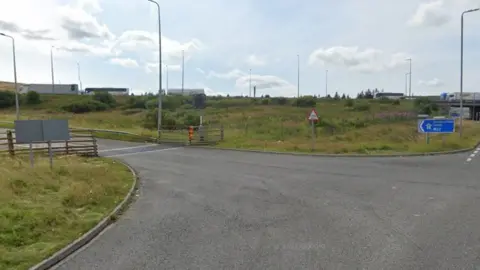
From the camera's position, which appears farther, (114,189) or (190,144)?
(190,144)

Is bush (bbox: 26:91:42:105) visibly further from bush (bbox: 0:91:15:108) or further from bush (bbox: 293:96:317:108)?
bush (bbox: 293:96:317:108)

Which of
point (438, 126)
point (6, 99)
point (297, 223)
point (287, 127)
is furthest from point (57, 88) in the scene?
point (297, 223)

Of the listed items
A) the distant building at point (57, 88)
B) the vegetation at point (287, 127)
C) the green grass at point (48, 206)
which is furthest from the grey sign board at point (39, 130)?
the distant building at point (57, 88)

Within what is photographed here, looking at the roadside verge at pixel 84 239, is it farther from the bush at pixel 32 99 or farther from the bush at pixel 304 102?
the bush at pixel 304 102

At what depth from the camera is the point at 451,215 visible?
8344 millimetres

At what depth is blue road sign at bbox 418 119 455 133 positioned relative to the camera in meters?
24.5

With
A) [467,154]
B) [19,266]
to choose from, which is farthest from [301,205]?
[467,154]

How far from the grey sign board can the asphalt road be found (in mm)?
3017

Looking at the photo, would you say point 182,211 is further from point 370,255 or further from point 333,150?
point 333,150

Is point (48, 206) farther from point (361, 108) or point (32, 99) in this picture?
point (32, 99)

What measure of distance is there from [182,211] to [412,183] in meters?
7.05

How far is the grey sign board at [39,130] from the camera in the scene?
12789 millimetres

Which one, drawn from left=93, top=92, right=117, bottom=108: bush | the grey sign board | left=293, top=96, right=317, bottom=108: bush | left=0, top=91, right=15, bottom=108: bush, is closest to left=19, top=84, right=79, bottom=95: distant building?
left=0, top=91, right=15, bottom=108: bush

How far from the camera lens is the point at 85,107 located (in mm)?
78938
